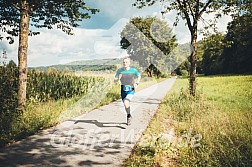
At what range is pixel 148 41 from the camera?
140 feet

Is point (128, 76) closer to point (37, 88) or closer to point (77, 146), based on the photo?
point (77, 146)

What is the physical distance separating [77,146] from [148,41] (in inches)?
1559

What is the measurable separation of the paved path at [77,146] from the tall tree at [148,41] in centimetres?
3543

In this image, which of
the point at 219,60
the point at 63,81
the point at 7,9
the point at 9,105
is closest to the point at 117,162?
the point at 9,105

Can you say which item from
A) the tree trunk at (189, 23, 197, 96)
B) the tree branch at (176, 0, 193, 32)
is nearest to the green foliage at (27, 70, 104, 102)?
the tree trunk at (189, 23, 197, 96)

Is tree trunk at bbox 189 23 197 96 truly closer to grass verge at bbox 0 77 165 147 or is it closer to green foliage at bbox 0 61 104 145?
grass verge at bbox 0 77 165 147

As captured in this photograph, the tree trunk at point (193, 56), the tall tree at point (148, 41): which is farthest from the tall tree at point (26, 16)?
the tall tree at point (148, 41)

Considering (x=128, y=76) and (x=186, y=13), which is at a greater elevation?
(x=186, y=13)

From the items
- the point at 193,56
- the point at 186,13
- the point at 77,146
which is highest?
the point at 186,13

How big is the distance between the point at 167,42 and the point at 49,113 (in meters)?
42.1

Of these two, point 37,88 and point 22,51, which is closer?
point 22,51

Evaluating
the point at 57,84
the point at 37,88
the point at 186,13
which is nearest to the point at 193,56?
the point at 186,13

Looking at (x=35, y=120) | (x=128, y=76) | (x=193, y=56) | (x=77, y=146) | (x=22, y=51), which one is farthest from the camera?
(x=193, y=56)

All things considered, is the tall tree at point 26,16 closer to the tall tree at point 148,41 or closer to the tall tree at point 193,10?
the tall tree at point 193,10
